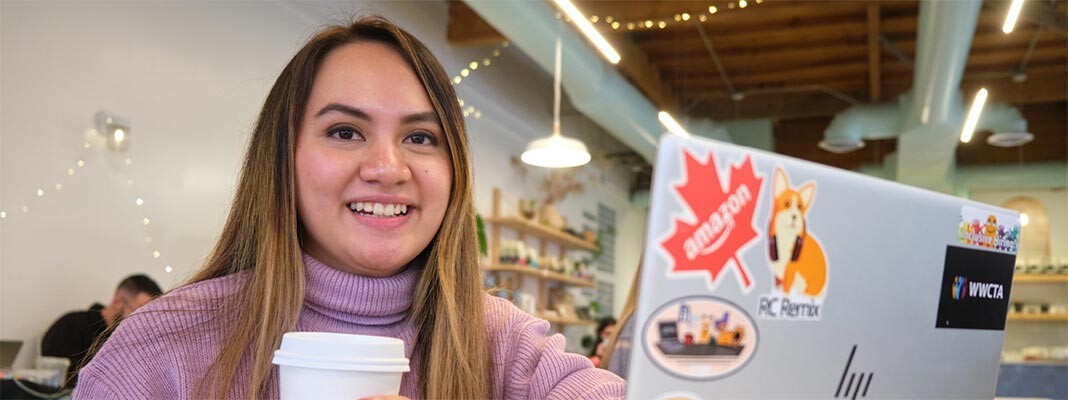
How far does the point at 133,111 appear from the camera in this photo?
4492 mm

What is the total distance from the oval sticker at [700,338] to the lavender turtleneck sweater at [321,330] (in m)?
0.37

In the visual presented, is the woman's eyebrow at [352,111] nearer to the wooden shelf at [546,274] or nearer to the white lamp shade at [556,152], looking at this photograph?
the white lamp shade at [556,152]

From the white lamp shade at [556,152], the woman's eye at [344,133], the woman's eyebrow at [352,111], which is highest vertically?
the white lamp shade at [556,152]

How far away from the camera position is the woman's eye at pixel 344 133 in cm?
120

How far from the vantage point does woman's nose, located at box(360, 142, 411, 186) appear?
1152 millimetres

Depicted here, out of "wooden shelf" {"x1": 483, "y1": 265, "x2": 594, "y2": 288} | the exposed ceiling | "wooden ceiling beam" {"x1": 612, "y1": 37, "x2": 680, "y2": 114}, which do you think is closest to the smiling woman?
the exposed ceiling

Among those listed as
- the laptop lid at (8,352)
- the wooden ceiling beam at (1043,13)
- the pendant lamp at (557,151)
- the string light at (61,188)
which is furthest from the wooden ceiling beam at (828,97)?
the laptop lid at (8,352)

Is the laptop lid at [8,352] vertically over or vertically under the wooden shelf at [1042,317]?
under

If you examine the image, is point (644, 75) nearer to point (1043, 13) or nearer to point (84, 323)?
point (1043, 13)

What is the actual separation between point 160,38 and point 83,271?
1.12 metres

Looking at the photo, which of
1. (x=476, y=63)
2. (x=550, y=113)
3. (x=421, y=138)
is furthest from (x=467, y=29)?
(x=421, y=138)

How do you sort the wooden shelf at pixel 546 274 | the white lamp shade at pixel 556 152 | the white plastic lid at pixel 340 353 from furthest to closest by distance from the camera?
the wooden shelf at pixel 546 274
the white lamp shade at pixel 556 152
the white plastic lid at pixel 340 353

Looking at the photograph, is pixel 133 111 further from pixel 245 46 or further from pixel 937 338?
pixel 937 338

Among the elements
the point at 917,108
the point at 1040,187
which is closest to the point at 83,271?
the point at 917,108
